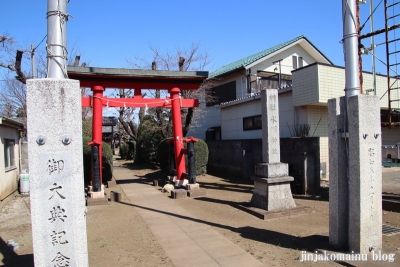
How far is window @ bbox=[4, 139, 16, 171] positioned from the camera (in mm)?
11168

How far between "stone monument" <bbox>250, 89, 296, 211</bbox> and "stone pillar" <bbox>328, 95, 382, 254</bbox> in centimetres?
303

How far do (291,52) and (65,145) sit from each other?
1903 centimetres

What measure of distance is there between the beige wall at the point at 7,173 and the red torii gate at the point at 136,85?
3.11 meters

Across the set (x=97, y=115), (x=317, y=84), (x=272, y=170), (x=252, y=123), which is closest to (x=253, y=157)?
(x=252, y=123)

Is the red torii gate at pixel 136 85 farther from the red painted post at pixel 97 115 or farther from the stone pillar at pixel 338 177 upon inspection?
the stone pillar at pixel 338 177

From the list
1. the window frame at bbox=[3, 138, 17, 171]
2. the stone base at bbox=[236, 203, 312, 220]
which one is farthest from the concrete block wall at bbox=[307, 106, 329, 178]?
the window frame at bbox=[3, 138, 17, 171]

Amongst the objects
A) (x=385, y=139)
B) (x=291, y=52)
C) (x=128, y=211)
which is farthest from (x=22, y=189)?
(x=385, y=139)

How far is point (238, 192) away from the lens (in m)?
11.1

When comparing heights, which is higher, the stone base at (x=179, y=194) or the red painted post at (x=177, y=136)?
the red painted post at (x=177, y=136)

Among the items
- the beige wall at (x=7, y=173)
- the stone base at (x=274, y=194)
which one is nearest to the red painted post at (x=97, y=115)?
the beige wall at (x=7, y=173)

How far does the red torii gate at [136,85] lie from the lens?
1117cm

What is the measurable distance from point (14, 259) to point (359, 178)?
6044 mm

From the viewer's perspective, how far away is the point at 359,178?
447 cm
